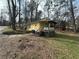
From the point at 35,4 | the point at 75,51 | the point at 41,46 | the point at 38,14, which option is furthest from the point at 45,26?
the point at 38,14

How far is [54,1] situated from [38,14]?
10978mm

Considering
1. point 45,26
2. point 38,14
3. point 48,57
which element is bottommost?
point 48,57

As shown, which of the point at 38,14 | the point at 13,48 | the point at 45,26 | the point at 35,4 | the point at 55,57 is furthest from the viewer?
→ the point at 38,14

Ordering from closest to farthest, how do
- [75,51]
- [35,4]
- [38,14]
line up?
[75,51] < [35,4] < [38,14]

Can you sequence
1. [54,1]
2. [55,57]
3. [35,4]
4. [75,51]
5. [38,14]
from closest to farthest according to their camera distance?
[55,57], [75,51], [54,1], [35,4], [38,14]

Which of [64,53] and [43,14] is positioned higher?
[43,14]

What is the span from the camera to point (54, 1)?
125 feet

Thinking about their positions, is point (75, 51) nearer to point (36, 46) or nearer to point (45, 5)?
point (36, 46)

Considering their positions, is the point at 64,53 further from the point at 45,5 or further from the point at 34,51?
the point at 45,5

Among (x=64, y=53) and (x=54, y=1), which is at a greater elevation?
(x=54, y=1)

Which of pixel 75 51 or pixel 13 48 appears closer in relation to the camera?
pixel 75 51

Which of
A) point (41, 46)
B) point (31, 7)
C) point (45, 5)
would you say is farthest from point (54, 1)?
point (41, 46)

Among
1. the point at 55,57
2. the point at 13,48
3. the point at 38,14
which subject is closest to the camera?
the point at 55,57

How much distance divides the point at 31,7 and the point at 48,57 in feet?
113
